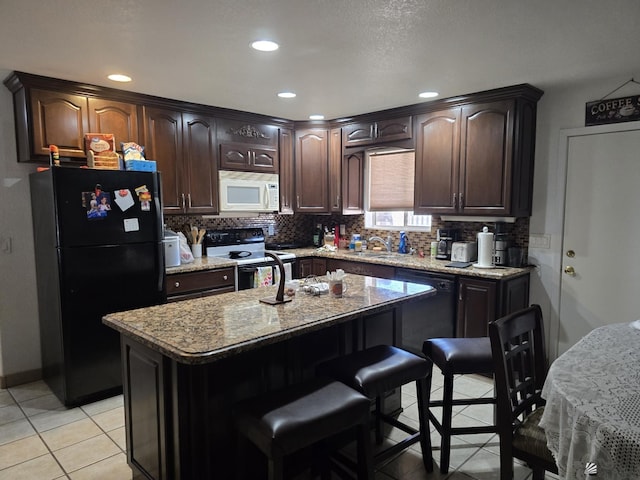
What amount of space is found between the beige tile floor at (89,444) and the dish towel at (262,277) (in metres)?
1.46

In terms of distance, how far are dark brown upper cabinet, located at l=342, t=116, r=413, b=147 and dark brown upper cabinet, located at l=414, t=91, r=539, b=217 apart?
156 millimetres

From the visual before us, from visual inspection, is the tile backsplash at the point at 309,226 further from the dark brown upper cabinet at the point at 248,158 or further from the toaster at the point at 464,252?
the dark brown upper cabinet at the point at 248,158

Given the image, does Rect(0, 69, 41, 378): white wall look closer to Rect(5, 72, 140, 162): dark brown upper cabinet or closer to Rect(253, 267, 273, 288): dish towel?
Rect(5, 72, 140, 162): dark brown upper cabinet

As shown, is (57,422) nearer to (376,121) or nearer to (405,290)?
(405,290)

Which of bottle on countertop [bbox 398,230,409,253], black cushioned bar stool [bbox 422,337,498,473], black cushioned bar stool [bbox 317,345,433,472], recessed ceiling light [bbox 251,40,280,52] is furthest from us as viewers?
bottle on countertop [bbox 398,230,409,253]

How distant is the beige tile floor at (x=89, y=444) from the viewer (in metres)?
2.23

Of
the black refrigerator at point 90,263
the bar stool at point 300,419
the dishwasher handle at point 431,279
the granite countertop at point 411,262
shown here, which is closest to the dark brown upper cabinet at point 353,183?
the granite countertop at point 411,262

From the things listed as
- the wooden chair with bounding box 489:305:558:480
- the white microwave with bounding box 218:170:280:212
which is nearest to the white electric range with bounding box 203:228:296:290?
the white microwave with bounding box 218:170:280:212

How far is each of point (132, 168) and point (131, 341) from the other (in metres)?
1.74

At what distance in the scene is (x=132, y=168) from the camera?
10.7 ft

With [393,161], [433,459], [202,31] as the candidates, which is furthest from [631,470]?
[393,161]

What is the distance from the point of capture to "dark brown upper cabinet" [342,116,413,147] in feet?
13.4

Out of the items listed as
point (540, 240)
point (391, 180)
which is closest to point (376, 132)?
point (391, 180)

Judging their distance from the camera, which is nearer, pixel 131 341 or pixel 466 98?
pixel 131 341
